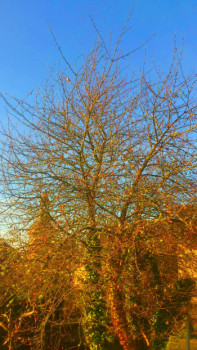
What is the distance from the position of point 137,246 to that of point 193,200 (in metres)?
1.41

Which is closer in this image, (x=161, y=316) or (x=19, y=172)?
(x=19, y=172)

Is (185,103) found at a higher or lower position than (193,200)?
higher

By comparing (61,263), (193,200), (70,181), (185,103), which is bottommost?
(61,263)

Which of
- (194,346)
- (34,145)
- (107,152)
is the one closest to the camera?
(107,152)

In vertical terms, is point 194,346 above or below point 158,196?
below

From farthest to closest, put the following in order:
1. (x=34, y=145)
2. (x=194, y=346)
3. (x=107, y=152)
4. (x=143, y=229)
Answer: (x=194, y=346)
(x=34, y=145)
(x=107, y=152)
(x=143, y=229)

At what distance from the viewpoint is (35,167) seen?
6852mm

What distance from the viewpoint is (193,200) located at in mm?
6188

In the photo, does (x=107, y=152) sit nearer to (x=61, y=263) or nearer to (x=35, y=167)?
(x=35, y=167)

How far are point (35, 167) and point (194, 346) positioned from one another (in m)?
6.41

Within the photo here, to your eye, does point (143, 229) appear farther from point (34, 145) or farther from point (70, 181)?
point (34, 145)

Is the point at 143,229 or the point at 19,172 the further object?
the point at 19,172

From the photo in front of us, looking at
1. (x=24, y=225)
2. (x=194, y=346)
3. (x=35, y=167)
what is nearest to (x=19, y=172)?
(x=35, y=167)

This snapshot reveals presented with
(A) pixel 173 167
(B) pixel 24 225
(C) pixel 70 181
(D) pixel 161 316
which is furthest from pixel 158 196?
(D) pixel 161 316
